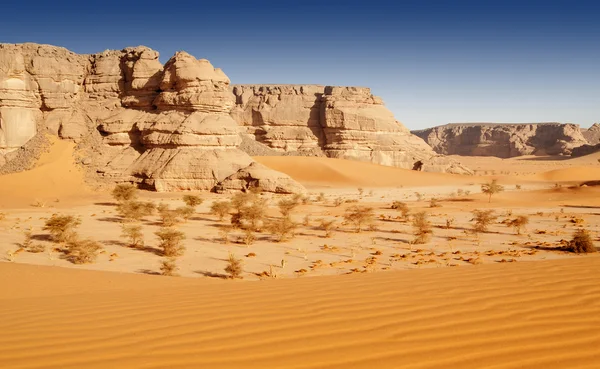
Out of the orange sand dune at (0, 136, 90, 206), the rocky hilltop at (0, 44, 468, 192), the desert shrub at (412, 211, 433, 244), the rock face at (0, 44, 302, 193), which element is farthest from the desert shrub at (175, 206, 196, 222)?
the orange sand dune at (0, 136, 90, 206)

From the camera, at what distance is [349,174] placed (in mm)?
39188

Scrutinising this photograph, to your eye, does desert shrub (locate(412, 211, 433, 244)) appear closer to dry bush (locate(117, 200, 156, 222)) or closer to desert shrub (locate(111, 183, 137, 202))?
dry bush (locate(117, 200, 156, 222))

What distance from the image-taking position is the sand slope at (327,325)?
9.59ft

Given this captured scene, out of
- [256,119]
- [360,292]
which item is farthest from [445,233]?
[256,119]

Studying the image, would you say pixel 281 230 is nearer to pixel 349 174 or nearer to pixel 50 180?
pixel 50 180

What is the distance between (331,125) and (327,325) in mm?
46332

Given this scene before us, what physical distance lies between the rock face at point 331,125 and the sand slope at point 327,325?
139 feet

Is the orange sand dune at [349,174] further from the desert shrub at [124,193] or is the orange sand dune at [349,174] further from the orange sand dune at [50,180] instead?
the desert shrub at [124,193]

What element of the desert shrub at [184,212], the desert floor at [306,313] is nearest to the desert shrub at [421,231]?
the desert floor at [306,313]

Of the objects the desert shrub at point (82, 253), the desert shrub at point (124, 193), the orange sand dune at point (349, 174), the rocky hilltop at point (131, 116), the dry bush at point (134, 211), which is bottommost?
the desert shrub at point (82, 253)

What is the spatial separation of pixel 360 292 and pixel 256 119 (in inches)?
1908

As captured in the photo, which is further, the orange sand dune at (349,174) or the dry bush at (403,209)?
the orange sand dune at (349,174)

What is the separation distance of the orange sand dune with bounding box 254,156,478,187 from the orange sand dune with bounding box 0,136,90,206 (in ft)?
56.4

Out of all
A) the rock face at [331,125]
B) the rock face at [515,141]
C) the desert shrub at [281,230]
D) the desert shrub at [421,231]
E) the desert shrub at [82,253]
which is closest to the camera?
the desert shrub at [82,253]
